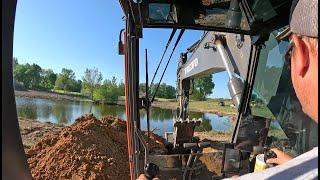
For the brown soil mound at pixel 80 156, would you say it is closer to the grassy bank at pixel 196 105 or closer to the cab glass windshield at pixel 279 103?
the grassy bank at pixel 196 105

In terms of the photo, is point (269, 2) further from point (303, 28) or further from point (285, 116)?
point (303, 28)

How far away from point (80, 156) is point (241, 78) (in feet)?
9.41

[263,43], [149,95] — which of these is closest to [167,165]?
[149,95]

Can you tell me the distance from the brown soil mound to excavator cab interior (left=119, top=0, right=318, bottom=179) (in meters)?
1.86

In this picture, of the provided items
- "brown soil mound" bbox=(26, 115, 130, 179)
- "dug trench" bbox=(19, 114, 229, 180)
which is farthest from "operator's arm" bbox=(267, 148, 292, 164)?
"brown soil mound" bbox=(26, 115, 130, 179)

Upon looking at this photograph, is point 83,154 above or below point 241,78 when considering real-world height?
below

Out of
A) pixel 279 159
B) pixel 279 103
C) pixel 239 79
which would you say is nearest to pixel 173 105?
pixel 239 79

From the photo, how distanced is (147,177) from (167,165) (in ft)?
9.83

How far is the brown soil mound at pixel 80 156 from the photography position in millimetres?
5766

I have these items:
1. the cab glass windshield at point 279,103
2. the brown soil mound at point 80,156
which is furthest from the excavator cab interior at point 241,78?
the brown soil mound at point 80,156

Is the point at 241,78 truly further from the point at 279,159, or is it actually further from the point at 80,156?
the point at 80,156

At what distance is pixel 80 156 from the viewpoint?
20.2 feet

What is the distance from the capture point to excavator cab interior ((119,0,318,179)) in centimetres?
303

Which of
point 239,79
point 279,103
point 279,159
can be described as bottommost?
point 279,159
